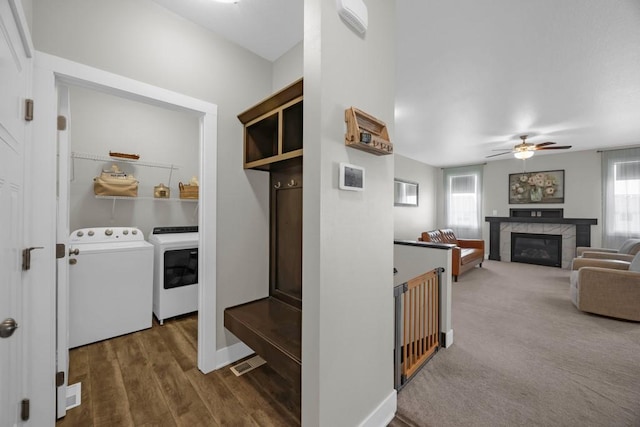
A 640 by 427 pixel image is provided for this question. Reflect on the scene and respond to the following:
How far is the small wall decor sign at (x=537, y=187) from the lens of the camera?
19.1 feet

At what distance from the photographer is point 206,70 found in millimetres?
1947

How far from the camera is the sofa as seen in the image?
15.0ft

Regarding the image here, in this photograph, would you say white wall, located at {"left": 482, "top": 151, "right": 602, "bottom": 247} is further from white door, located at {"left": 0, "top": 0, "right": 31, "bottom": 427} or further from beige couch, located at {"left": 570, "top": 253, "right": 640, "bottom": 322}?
white door, located at {"left": 0, "top": 0, "right": 31, "bottom": 427}

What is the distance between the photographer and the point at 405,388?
5.94 ft

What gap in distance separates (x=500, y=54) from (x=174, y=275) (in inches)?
157

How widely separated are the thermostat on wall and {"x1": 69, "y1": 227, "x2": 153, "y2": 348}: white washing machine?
2479mm

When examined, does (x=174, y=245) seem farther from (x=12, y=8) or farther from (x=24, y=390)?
(x=12, y=8)

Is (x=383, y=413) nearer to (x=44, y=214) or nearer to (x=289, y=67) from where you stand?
(x=44, y=214)

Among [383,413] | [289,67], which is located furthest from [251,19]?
[383,413]

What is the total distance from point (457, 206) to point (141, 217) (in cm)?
750

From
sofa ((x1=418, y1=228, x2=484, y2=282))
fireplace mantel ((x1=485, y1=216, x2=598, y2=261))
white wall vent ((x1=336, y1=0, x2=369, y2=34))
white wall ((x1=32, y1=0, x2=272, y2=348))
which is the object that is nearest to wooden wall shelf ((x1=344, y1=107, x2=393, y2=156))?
white wall vent ((x1=336, y1=0, x2=369, y2=34))

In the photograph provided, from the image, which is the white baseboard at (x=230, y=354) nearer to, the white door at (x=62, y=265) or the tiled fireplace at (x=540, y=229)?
the white door at (x=62, y=265)

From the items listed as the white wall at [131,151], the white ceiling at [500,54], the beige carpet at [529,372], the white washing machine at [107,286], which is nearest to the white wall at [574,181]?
the white ceiling at [500,54]

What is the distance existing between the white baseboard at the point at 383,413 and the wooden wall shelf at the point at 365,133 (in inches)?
57.4
